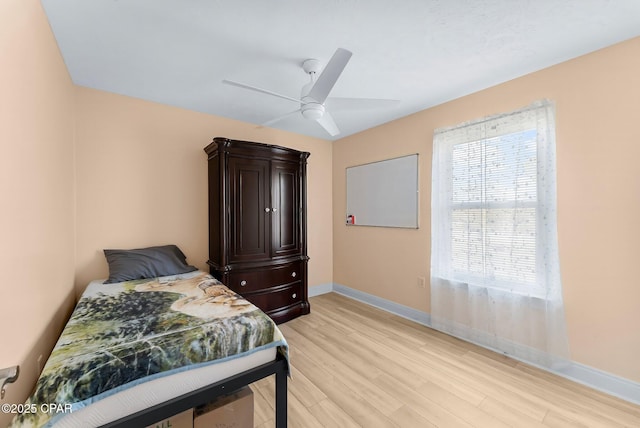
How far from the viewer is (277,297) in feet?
10.0

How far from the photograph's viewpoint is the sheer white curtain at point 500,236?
2092mm

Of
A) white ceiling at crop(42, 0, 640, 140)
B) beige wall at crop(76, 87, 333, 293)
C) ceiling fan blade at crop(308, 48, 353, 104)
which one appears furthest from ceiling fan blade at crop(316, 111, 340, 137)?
beige wall at crop(76, 87, 333, 293)

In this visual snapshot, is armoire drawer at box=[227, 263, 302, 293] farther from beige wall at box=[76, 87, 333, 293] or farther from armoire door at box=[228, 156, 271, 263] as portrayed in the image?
beige wall at box=[76, 87, 333, 293]

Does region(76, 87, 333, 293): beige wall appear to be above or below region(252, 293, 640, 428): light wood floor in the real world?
above

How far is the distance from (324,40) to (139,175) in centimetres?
229

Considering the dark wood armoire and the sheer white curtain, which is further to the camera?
the dark wood armoire

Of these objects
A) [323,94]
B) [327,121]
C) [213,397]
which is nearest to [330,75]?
[323,94]

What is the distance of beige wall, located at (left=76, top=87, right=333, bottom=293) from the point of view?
2.40 m

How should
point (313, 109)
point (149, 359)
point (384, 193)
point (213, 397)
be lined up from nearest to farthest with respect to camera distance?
point (149, 359) < point (213, 397) < point (313, 109) < point (384, 193)

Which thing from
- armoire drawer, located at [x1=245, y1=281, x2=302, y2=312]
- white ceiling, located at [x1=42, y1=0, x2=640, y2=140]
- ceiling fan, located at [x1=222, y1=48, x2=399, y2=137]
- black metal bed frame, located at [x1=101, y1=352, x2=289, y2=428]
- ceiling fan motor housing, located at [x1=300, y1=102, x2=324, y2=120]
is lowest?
armoire drawer, located at [x1=245, y1=281, x2=302, y2=312]

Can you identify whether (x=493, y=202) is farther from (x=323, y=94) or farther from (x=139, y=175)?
(x=139, y=175)

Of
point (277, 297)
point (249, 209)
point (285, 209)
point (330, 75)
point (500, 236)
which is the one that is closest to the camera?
point (330, 75)

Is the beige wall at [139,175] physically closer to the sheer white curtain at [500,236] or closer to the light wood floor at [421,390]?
the light wood floor at [421,390]

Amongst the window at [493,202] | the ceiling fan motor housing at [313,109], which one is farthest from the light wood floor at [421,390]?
the ceiling fan motor housing at [313,109]
